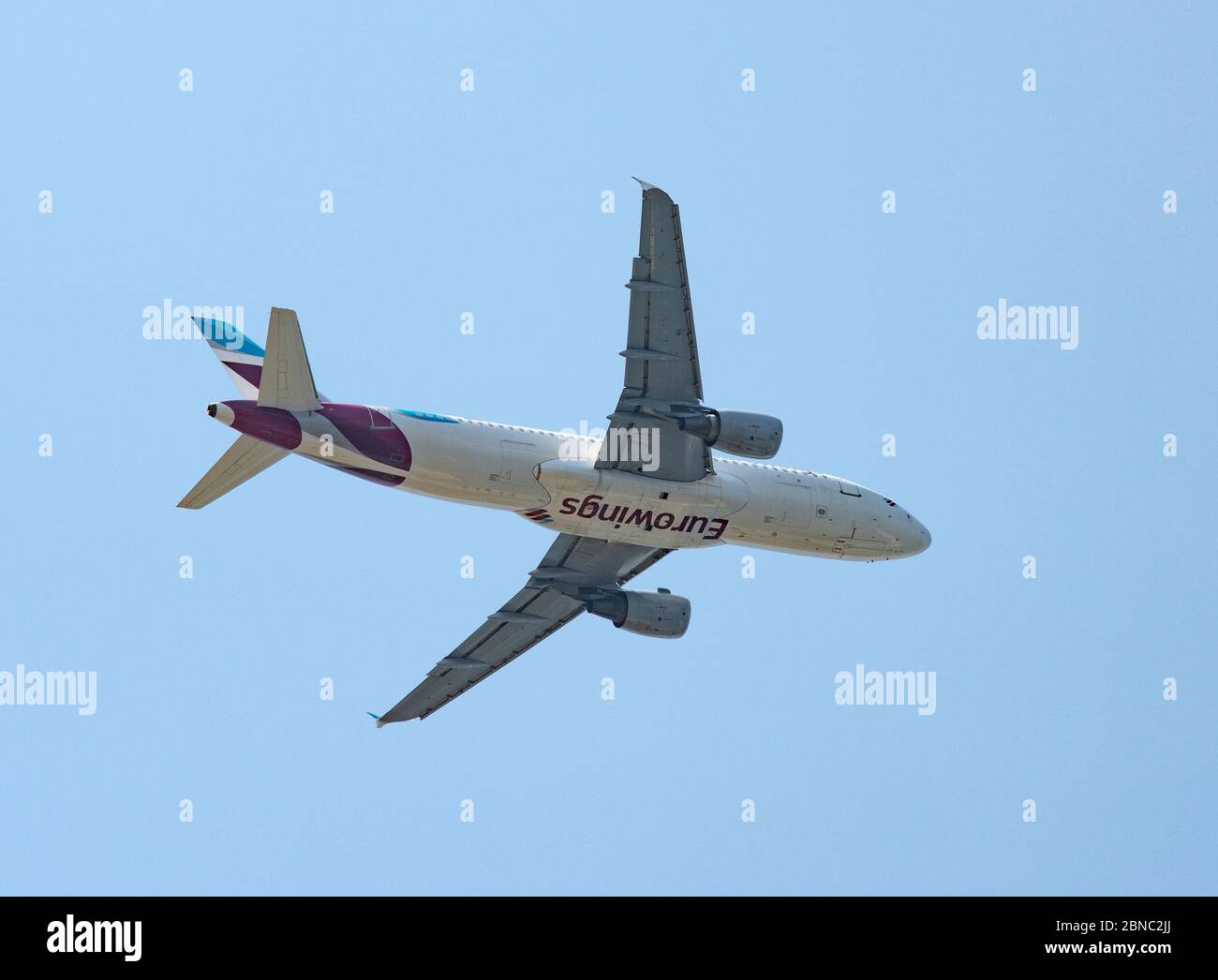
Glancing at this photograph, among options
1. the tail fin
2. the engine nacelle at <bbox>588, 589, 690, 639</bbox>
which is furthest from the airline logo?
the tail fin

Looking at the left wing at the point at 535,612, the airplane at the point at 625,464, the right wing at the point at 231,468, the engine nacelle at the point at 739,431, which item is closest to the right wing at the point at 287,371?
the airplane at the point at 625,464

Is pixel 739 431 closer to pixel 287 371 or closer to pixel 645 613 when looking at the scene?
pixel 645 613

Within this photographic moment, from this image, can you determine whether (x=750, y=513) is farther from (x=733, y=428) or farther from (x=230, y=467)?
(x=230, y=467)

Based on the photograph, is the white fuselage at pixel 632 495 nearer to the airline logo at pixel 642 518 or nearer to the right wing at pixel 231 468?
the airline logo at pixel 642 518

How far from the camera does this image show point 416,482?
4303 centimetres

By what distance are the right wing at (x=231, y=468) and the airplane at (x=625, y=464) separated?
31 mm

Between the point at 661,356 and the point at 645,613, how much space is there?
1009cm

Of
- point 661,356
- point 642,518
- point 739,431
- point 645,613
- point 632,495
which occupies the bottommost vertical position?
point 645,613

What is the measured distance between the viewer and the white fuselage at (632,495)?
1688 inches

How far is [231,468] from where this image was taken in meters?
42.0

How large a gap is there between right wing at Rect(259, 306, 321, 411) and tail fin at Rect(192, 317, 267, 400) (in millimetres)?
2479

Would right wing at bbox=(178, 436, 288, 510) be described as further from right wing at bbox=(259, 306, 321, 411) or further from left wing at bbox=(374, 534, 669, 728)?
left wing at bbox=(374, 534, 669, 728)

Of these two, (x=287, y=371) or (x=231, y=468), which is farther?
(x=231, y=468)
